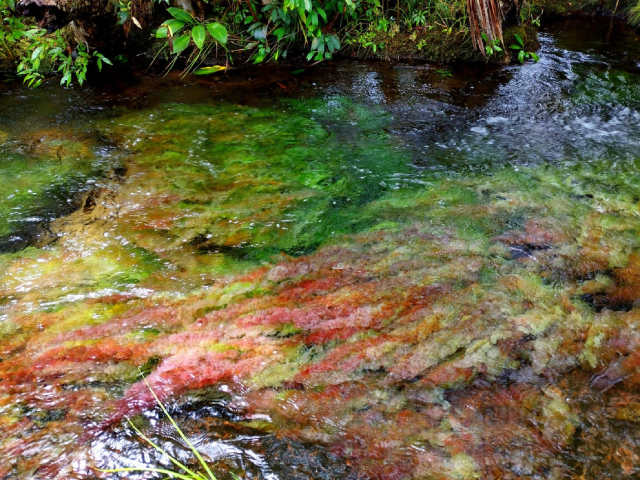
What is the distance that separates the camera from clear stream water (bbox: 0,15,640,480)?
5.12ft

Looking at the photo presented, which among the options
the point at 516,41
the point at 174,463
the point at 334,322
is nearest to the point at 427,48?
the point at 516,41

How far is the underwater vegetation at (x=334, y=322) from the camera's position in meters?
1.54

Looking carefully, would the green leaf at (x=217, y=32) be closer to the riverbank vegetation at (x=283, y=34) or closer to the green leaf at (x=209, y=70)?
the riverbank vegetation at (x=283, y=34)

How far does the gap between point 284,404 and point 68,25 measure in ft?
15.8

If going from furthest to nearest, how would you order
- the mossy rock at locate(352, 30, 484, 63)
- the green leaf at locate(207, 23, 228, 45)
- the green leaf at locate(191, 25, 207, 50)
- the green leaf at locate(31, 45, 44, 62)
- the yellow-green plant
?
the mossy rock at locate(352, 30, 484, 63) < the green leaf at locate(31, 45, 44, 62) < the green leaf at locate(207, 23, 228, 45) < the green leaf at locate(191, 25, 207, 50) < the yellow-green plant

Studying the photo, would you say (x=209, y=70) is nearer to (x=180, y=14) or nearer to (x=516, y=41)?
(x=180, y=14)

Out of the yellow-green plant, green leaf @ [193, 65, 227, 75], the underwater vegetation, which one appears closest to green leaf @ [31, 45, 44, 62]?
the underwater vegetation

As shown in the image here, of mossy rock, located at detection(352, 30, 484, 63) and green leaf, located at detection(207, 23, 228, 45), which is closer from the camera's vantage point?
green leaf, located at detection(207, 23, 228, 45)

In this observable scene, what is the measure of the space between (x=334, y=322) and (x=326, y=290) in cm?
21

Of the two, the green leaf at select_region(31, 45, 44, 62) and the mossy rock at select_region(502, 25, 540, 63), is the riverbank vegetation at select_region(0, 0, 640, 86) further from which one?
the green leaf at select_region(31, 45, 44, 62)

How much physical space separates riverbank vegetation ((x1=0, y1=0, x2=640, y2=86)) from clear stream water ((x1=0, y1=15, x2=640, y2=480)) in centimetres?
116

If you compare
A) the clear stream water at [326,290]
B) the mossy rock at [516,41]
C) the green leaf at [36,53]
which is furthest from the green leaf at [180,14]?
the mossy rock at [516,41]

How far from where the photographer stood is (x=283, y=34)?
476 cm

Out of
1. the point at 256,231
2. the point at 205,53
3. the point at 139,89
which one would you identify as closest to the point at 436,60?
the point at 205,53
